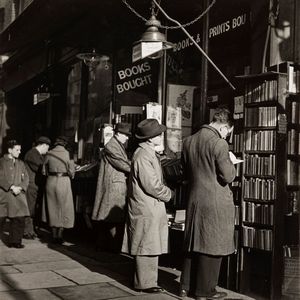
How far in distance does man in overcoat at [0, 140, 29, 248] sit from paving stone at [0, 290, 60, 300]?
2.93 metres

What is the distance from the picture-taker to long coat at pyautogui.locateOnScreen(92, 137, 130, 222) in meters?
8.17

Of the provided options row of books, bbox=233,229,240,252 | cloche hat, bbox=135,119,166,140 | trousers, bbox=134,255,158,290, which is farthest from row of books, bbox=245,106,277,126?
trousers, bbox=134,255,158,290

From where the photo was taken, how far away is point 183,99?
30.6 feet

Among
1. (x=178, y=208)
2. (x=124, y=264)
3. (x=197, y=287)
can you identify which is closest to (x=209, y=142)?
(x=197, y=287)

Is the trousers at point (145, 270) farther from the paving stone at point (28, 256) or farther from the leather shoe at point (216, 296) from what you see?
the paving stone at point (28, 256)

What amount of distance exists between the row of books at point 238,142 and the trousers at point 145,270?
165 cm

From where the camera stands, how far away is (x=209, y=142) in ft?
17.9

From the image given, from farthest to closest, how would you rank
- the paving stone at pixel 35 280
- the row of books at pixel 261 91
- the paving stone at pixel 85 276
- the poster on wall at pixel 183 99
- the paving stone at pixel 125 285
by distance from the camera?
the poster on wall at pixel 183 99, the paving stone at pixel 85 276, the paving stone at pixel 35 280, the paving stone at pixel 125 285, the row of books at pixel 261 91

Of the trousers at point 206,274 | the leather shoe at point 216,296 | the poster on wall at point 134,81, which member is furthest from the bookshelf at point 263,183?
the poster on wall at point 134,81

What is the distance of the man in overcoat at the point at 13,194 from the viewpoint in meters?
8.77

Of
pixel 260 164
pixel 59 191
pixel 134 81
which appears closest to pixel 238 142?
pixel 260 164

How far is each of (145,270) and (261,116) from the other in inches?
87.6

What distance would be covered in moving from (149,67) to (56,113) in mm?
5655

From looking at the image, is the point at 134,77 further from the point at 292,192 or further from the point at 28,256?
the point at 292,192
